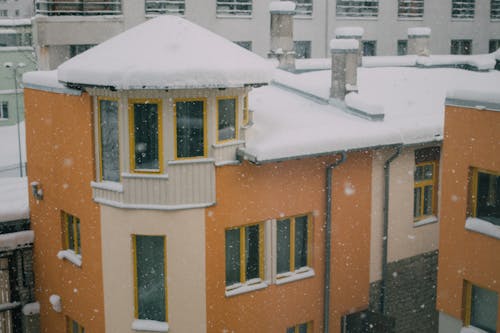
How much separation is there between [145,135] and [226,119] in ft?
5.12

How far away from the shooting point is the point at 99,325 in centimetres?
1308

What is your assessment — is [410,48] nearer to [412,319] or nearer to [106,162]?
[412,319]

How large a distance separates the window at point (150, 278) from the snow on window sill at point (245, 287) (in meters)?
1.34

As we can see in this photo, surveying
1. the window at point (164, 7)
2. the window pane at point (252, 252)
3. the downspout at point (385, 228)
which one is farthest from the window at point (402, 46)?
the window pane at point (252, 252)

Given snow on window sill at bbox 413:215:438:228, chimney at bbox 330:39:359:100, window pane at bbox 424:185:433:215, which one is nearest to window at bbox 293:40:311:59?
chimney at bbox 330:39:359:100

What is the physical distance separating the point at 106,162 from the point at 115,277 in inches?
88.1

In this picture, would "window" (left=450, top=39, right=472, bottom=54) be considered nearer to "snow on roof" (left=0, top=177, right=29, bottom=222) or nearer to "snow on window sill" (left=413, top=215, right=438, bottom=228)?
"snow on window sill" (left=413, top=215, right=438, bottom=228)

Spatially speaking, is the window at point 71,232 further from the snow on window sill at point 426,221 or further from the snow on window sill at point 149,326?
the snow on window sill at point 426,221

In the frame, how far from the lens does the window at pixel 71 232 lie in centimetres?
1388

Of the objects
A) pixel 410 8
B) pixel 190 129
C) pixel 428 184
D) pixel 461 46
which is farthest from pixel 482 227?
pixel 461 46

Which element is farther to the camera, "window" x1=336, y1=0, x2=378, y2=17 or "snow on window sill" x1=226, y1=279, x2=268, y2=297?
"window" x1=336, y1=0, x2=378, y2=17

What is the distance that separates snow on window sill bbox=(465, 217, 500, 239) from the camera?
Result: 38.1ft

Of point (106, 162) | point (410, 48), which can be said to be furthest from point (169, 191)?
point (410, 48)

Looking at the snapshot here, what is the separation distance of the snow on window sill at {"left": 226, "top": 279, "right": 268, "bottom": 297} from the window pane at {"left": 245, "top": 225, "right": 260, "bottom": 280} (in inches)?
4.9
